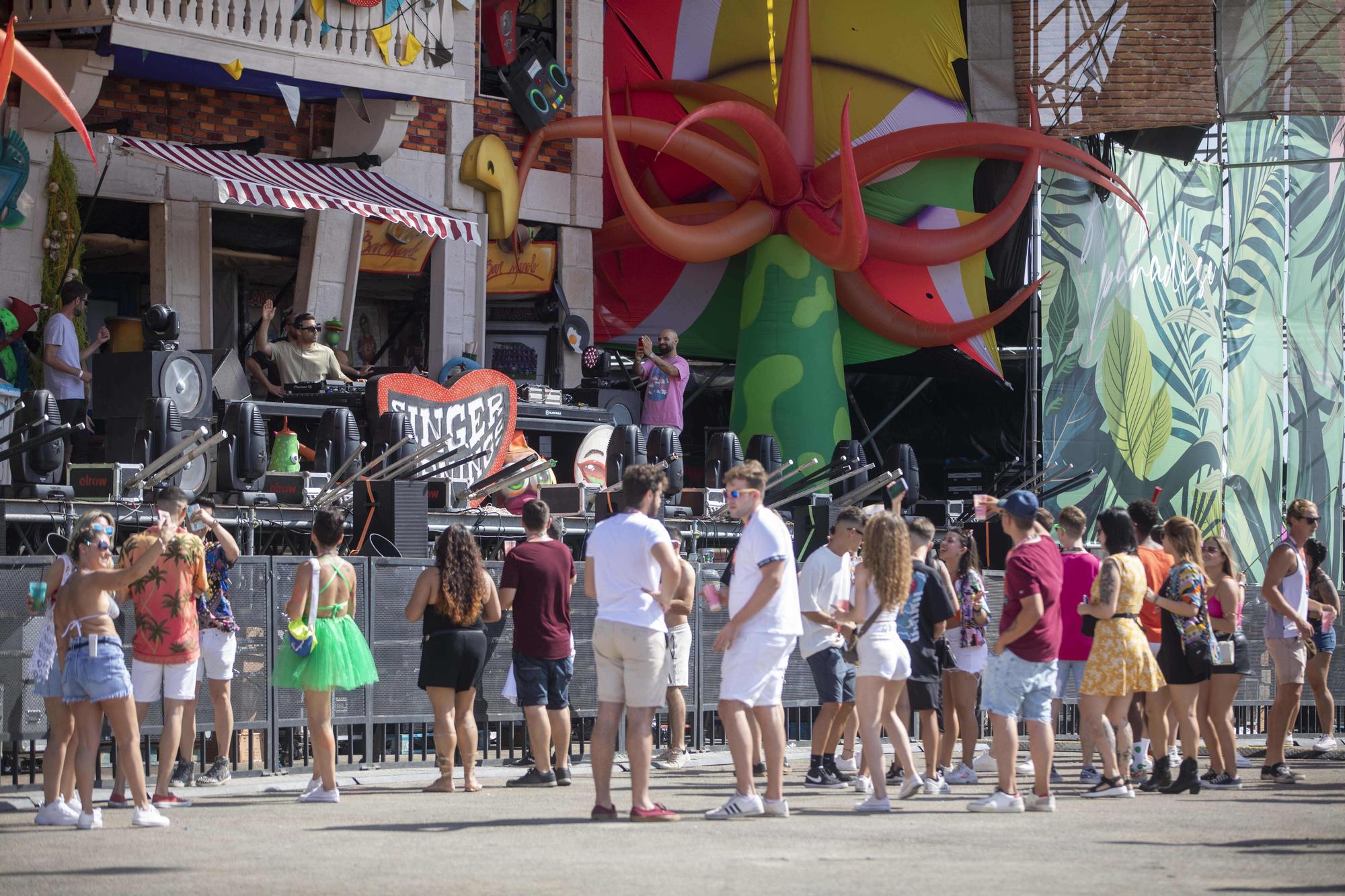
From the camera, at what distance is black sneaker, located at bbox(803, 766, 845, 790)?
11.3 m

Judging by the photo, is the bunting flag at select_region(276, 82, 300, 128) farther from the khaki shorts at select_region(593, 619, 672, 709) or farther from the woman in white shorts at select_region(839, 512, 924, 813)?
the khaki shorts at select_region(593, 619, 672, 709)

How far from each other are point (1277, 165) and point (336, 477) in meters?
14.3

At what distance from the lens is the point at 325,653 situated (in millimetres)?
10039

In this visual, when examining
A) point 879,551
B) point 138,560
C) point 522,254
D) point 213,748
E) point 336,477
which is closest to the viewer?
point 138,560

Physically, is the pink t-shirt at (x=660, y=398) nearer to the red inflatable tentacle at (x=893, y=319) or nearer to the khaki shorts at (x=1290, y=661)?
the red inflatable tentacle at (x=893, y=319)

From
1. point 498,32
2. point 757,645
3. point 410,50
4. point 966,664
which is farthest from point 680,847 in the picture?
point 498,32

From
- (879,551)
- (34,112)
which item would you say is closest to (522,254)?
(34,112)

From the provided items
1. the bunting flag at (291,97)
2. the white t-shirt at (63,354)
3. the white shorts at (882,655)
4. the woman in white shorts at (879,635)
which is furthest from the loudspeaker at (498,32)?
the white shorts at (882,655)

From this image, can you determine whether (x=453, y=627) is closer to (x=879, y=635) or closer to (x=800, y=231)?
(x=879, y=635)

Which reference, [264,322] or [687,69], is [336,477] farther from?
[687,69]

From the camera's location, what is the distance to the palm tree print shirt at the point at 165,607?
9.79 metres

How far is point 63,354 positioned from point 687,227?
836cm

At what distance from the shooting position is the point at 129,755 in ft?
29.5

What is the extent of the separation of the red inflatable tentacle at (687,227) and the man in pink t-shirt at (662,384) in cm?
153
